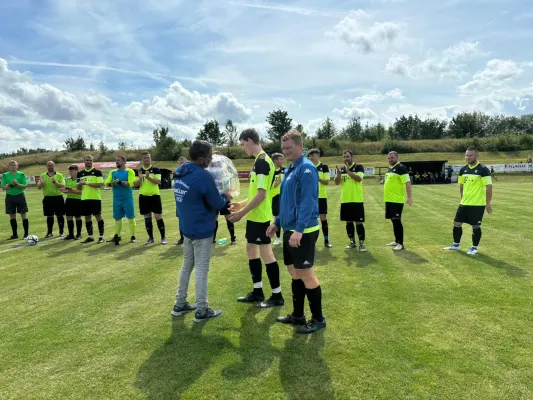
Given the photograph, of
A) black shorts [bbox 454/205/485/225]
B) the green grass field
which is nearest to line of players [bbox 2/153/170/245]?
the green grass field

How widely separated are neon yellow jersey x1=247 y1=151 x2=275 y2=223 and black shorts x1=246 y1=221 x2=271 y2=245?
0.06 m

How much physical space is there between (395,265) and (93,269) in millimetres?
6390

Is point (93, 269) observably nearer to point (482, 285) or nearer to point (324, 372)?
point (324, 372)

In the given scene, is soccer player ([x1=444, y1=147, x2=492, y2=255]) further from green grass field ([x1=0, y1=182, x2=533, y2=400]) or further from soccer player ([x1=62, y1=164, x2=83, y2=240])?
soccer player ([x1=62, y1=164, x2=83, y2=240])

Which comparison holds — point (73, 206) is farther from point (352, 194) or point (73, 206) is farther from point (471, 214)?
point (471, 214)

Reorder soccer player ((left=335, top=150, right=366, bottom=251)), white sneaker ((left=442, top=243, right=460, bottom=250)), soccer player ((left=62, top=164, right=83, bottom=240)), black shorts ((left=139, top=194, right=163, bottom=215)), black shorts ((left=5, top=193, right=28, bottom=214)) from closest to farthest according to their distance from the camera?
white sneaker ((left=442, top=243, right=460, bottom=250)), soccer player ((left=335, top=150, right=366, bottom=251)), black shorts ((left=139, top=194, right=163, bottom=215)), soccer player ((left=62, top=164, right=83, bottom=240)), black shorts ((left=5, top=193, right=28, bottom=214))

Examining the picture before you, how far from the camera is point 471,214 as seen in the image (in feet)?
27.8

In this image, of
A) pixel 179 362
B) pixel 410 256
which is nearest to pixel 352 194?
pixel 410 256

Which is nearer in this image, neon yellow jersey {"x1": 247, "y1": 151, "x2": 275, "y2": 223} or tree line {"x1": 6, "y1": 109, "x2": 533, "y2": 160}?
neon yellow jersey {"x1": 247, "y1": 151, "x2": 275, "y2": 223}

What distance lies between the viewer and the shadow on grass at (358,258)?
769 centimetres

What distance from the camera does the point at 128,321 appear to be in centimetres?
498

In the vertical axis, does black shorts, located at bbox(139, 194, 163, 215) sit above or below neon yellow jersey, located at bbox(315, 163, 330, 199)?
below

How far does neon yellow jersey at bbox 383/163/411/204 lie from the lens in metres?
8.81

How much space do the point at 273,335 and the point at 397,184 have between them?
5793mm
